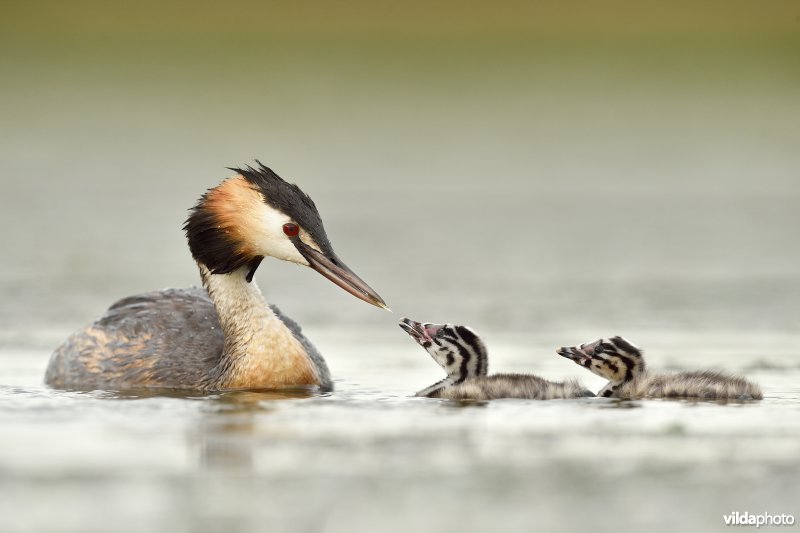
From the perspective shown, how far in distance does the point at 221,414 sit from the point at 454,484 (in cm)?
214

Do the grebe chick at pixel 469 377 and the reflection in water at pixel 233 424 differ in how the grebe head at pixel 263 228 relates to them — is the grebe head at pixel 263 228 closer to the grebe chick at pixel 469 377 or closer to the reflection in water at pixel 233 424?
the grebe chick at pixel 469 377

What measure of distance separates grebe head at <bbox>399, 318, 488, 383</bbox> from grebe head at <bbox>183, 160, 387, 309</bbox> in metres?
0.33

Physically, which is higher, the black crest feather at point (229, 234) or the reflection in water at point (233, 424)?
the black crest feather at point (229, 234)

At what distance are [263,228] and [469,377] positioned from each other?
1399 mm

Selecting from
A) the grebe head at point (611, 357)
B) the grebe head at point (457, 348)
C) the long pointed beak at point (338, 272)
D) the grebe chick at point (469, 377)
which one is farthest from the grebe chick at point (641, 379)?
the long pointed beak at point (338, 272)

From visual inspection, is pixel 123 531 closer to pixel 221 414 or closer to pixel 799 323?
pixel 221 414

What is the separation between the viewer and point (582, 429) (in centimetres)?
795

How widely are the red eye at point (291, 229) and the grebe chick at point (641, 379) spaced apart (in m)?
1.55

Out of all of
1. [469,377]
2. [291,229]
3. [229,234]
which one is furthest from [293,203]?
[469,377]

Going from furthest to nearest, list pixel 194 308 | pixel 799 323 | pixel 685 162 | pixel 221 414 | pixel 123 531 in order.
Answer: pixel 685 162
pixel 799 323
pixel 194 308
pixel 221 414
pixel 123 531

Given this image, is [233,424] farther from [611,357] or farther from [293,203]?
[611,357]

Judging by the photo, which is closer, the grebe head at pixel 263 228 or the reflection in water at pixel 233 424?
the reflection in water at pixel 233 424

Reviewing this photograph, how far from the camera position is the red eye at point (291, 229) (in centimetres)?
978

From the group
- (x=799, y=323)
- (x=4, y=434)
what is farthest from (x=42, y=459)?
(x=799, y=323)
